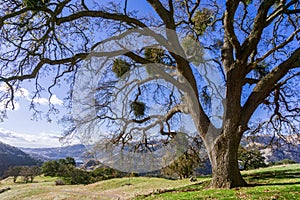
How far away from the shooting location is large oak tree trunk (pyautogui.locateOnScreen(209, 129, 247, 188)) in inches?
217

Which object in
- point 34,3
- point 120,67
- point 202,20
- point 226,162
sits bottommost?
point 226,162

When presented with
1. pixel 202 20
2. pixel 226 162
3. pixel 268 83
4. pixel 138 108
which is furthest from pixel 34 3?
pixel 268 83

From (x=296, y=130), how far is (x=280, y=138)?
0.60 meters

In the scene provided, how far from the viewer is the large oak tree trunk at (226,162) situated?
552 centimetres

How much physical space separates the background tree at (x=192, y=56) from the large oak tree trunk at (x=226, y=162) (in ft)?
0.07

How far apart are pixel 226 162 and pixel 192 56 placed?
338 centimetres

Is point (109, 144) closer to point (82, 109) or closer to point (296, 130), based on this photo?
point (82, 109)

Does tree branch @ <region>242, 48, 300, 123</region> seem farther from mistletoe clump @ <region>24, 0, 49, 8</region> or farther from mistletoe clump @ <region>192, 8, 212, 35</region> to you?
mistletoe clump @ <region>24, 0, 49, 8</region>

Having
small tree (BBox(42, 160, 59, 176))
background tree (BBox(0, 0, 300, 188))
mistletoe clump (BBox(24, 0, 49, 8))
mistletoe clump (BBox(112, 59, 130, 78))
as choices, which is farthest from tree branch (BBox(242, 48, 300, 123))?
small tree (BBox(42, 160, 59, 176))

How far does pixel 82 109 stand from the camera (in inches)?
275

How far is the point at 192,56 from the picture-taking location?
768cm

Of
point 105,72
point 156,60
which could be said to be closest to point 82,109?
point 105,72

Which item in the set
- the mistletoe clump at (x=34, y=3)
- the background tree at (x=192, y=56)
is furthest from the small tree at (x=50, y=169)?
the mistletoe clump at (x=34, y=3)

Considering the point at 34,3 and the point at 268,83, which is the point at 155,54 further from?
the point at 34,3
